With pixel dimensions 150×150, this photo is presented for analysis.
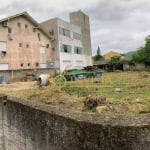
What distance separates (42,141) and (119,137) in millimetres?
2535

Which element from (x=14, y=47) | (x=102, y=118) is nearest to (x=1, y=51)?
(x=14, y=47)

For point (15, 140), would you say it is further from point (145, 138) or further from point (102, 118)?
point (145, 138)

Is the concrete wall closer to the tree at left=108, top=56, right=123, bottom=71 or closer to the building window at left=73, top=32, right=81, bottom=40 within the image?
the building window at left=73, top=32, right=81, bottom=40

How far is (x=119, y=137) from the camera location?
3828mm

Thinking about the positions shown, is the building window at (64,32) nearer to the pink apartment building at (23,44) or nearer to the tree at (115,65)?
the pink apartment building at (23,44)

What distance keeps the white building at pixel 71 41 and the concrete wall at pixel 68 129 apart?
34200 mm

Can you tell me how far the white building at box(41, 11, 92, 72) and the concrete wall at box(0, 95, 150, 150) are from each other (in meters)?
34.2

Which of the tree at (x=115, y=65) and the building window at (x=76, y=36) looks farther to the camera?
the tree at (x=115, y=65)

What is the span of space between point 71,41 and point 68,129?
43.5 m

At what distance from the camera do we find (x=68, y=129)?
4.81 metres

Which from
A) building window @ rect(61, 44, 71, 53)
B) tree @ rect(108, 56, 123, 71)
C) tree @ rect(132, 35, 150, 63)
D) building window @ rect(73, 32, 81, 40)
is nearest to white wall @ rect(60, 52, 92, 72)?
building window @ rect(61, 44, 71, 53)

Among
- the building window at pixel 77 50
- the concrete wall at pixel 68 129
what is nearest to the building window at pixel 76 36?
the building window at pixel 77 50

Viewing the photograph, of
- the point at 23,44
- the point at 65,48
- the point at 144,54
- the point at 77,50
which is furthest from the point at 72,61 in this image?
the point at 144,54

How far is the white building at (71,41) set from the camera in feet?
143
